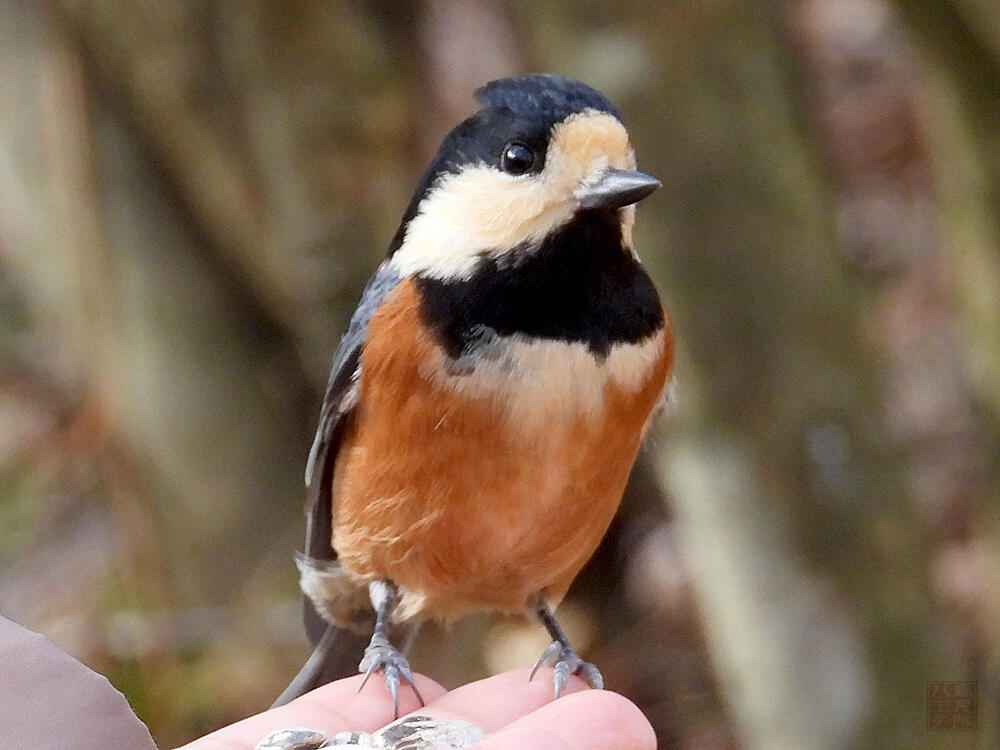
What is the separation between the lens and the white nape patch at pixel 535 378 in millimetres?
1500

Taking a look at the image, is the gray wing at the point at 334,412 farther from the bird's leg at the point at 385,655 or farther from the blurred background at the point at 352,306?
the blurred background at the point at 352,306

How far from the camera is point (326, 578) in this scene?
1903mm

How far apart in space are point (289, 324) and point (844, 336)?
4.24 feet

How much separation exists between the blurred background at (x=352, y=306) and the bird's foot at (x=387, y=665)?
2.47 feet

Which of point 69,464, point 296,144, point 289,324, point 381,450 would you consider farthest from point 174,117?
point 381,450

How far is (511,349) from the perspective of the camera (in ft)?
4.94

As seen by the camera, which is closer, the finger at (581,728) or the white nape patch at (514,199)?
the finger at (581,728)

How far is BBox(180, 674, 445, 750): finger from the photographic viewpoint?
1.57 metres

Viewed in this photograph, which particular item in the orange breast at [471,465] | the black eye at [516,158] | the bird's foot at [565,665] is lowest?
the bird's foot at [565,665]

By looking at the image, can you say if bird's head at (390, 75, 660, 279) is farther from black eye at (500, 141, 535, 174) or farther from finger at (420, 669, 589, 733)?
finger at (420, 669, 589, 733)

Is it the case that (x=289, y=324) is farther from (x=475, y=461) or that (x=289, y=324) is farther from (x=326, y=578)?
(x=475, y=461)

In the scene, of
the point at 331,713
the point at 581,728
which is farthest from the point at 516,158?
the point at 331,713

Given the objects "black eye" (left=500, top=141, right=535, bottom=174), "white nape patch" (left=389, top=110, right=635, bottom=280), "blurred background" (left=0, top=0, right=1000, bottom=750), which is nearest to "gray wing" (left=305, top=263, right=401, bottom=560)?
"white nape patch" (left=389, top=110, right=635, bottom=280)

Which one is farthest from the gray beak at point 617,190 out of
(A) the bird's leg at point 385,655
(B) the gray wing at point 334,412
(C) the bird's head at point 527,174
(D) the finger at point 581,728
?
(A) the bird's leg at point 385,655
